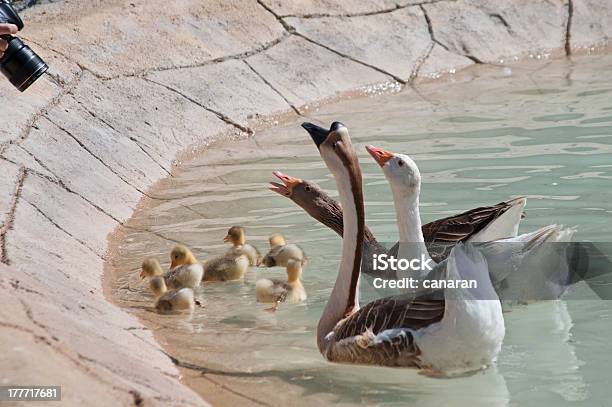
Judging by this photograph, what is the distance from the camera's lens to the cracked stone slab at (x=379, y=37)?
1115 centimetres

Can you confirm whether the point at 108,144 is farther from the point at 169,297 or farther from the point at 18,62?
the point at 18,62

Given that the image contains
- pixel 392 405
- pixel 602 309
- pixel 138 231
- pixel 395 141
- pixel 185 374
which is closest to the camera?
pixel 392 405

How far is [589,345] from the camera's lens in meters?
5.33

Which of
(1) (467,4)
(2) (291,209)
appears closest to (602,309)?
(2) (291,209)

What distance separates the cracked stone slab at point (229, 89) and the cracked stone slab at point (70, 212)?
2535 mm

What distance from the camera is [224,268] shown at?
660 centimetres

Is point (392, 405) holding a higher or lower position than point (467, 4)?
lower

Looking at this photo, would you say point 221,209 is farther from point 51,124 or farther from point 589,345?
point 589,345

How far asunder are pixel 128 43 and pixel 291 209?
2.96m

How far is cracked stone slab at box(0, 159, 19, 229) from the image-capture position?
638 centimetres

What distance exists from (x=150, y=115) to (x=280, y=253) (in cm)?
292

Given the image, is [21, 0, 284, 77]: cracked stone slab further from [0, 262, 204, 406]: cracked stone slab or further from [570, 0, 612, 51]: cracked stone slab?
[0, 262, 204, 406]: cracked stone slab

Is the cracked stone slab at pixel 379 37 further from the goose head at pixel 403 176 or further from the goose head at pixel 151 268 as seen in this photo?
the goose head at pixel 403 176

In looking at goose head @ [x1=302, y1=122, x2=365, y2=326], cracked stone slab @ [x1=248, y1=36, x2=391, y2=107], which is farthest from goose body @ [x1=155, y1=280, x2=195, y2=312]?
cracked stone slab @ [x1=248, y1=36, x2=391, y2=107]
